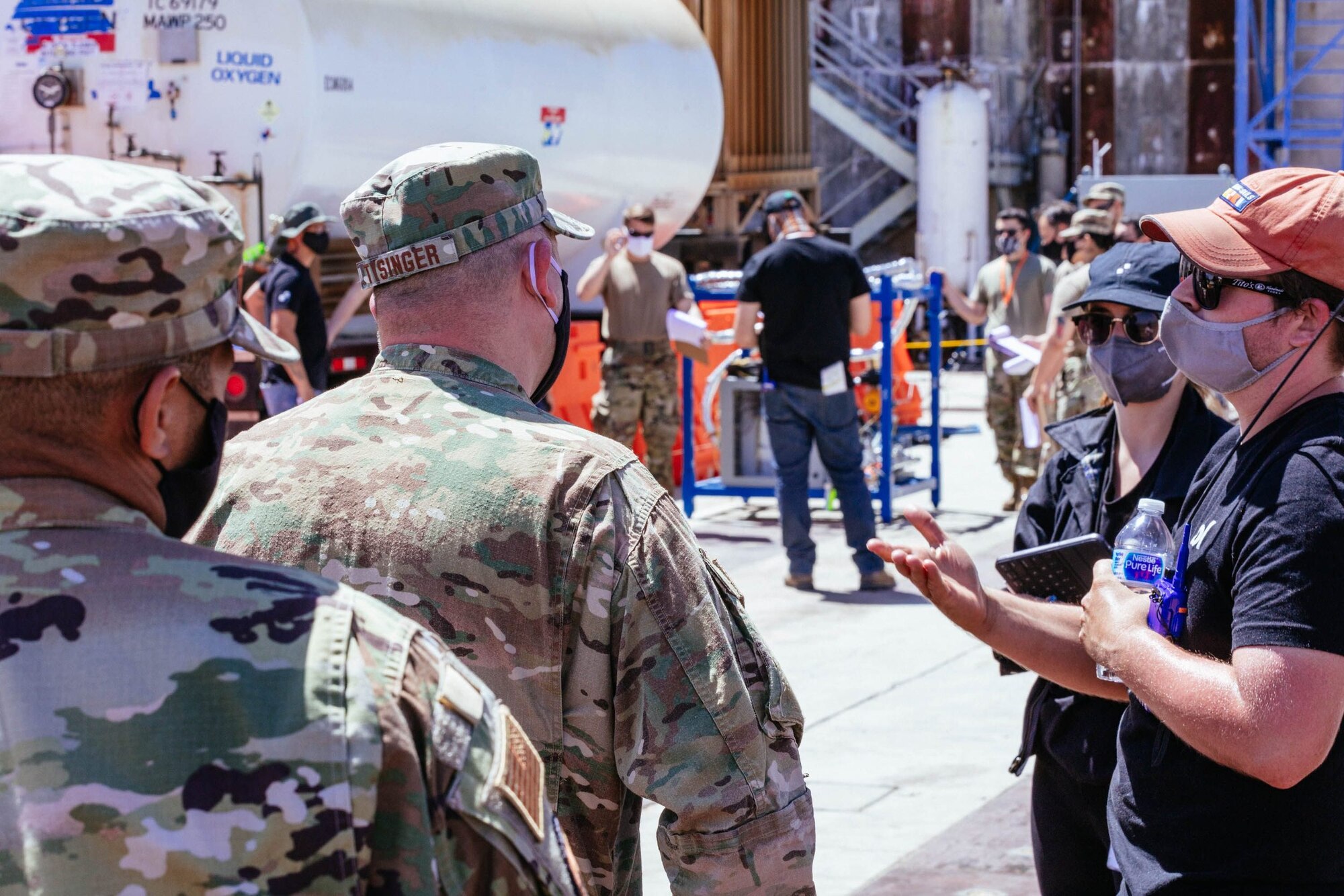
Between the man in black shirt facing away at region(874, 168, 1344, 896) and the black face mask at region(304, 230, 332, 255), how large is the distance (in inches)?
247

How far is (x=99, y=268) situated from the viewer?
1.37 metres

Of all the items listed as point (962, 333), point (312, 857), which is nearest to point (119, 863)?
point (312, 857)

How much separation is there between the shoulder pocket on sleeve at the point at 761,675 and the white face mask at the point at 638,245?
7316mm

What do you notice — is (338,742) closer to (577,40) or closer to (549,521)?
(549,521)

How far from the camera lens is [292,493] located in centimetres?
216

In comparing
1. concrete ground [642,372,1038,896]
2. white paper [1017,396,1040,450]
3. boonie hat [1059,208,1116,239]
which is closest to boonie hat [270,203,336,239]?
concrete ground [642,372,1038,896]

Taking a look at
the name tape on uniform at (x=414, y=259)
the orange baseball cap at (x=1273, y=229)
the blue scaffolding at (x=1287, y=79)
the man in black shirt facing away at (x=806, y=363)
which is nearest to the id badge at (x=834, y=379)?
the man in black shirt facing away at (x=806, y=363)

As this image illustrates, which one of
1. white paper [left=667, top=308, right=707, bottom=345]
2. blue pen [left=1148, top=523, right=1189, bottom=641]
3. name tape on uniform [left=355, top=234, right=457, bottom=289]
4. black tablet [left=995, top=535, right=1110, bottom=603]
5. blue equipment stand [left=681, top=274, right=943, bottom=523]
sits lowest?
blue equipment stand [left=681, top=274, right=943, bottom=523]

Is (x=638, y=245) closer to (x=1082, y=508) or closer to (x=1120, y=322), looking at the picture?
(x=1120, y=322)

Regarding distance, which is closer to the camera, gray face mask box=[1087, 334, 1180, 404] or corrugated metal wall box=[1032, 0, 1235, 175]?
gray face mask box=[1087, 334, 1180, 404]

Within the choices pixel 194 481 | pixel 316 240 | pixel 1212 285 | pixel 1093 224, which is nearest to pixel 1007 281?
pixel 1093 224

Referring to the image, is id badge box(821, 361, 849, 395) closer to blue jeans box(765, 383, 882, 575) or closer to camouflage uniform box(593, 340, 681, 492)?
blue jeans box(765, 383, 882, 575)

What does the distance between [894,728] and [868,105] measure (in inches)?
805

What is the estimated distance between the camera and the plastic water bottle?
7.53 ft
